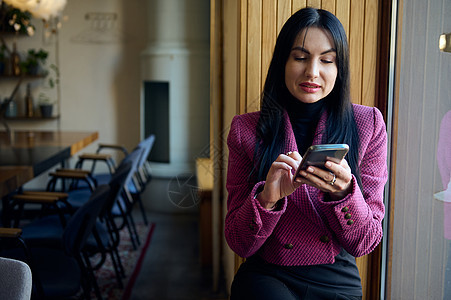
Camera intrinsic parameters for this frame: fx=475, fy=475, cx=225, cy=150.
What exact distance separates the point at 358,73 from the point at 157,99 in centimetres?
368

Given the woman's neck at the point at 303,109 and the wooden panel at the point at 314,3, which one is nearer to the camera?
the woman's neck at the point at 303,109

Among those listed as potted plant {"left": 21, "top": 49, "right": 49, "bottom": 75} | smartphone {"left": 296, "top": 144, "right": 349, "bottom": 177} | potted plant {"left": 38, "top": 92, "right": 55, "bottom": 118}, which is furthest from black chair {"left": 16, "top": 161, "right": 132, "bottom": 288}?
potted plant {"left": 21, "top": 49, "right": 49, "bottom": 75}

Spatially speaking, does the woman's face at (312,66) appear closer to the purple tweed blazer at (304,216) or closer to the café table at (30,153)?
the purple tweed blazer at (304,216)

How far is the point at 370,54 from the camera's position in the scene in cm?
162

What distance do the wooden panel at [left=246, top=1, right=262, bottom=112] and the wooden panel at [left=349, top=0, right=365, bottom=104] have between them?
0.31 meters

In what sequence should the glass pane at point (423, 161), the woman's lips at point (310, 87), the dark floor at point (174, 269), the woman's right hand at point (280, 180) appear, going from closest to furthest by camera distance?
the woman's right hand at point (280, 180) → the woman's lips at point (310, 87) → the glass pane at point (423, 161) → the dark floor at point (174, 269)

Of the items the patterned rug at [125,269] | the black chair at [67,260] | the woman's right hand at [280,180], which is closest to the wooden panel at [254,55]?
the woman's right hand at [280,180]

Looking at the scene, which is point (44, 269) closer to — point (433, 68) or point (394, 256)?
point (394, 256)

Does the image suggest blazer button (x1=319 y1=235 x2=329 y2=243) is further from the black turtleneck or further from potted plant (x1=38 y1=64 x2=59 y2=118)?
potted plant (x1=38 y1=64 x2=59 y2=118)

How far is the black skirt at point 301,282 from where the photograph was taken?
1.19 metres

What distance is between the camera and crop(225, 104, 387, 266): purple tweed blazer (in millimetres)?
1153

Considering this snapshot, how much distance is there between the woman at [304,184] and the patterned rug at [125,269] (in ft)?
6.34

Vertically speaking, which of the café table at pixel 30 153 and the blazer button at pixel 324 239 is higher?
the blazer button at pixel 324 239

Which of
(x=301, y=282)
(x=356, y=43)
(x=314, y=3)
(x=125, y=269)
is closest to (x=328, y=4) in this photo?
(x=314, y=3)
